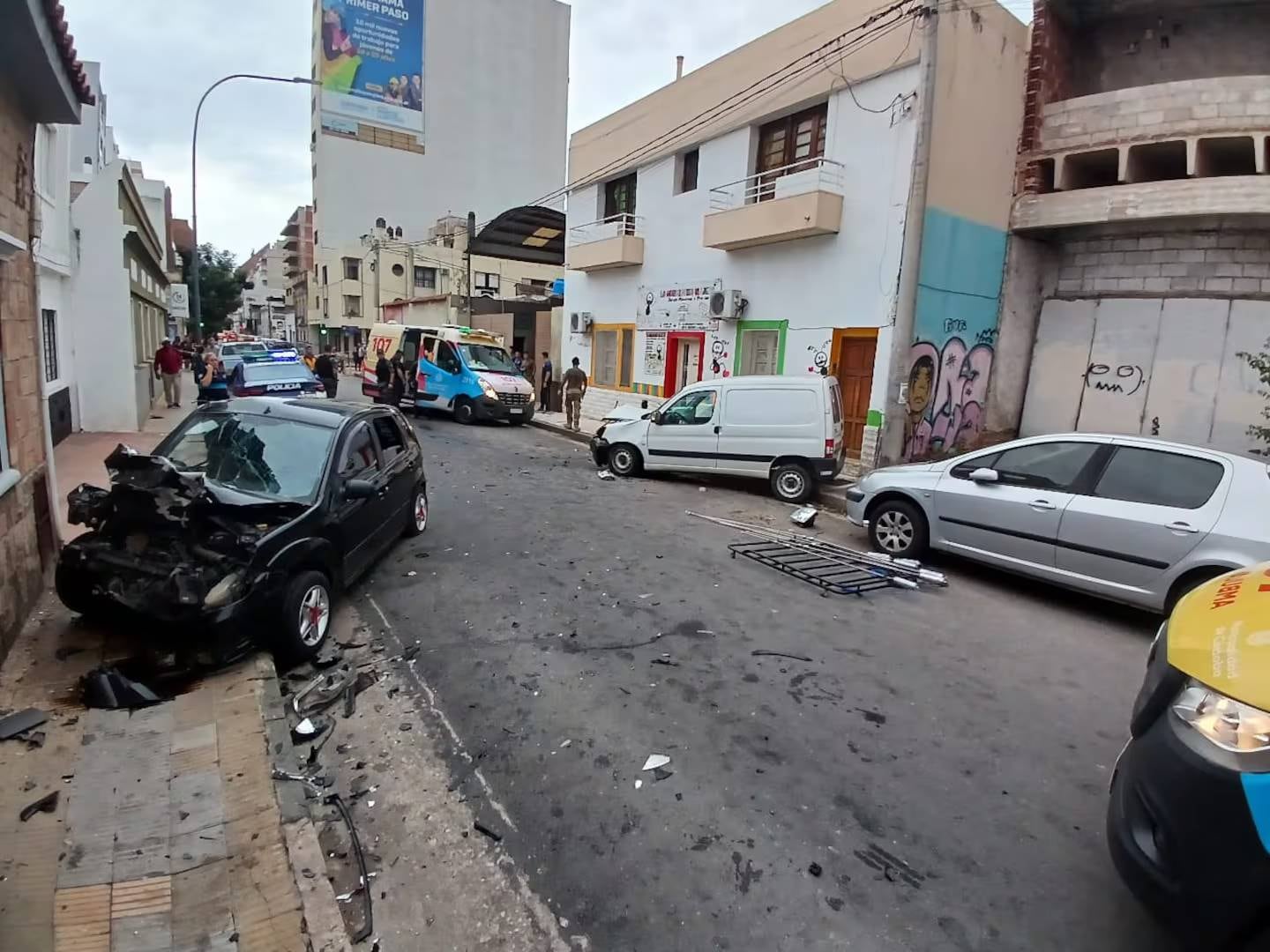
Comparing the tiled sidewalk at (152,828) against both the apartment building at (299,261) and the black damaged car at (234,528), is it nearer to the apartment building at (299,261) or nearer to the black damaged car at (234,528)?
the black damaged car at (234,528)

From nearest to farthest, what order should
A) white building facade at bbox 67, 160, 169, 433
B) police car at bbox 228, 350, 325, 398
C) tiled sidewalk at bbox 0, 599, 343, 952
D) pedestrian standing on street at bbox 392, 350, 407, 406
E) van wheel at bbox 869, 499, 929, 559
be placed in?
1. tiled sidewalk at bbox 0, 599, 343, 952
2. van wheel at bbox 869, 499, 929, 559
3. white building facade at bbox 67, 160, 169, 433
4. police car at bbox 228, 350, 325, 398
5. pedestrian standing on street at bbox 392, 350, 407, 406

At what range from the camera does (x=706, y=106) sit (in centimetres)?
1481

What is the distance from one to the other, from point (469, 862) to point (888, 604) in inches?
171

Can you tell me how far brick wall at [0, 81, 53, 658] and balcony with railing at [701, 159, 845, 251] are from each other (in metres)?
10.2

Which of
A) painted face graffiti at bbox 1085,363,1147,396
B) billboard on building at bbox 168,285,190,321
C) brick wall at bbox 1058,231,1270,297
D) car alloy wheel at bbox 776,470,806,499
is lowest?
car alloy wheel at bbox 776,470,806,499

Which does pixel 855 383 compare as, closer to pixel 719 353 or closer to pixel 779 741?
pixel 719 353

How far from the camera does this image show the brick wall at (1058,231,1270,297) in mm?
10898

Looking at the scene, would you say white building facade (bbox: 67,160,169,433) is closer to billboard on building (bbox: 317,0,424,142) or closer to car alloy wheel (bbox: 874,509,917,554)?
car alloy wheel (bbox: 874,509,917,554)

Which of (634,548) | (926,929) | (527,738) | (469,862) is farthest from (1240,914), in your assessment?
(634,548)

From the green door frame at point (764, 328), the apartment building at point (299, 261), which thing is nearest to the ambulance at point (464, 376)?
the green door frame at point (764, 328)

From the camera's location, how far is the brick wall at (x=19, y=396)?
4.82 m

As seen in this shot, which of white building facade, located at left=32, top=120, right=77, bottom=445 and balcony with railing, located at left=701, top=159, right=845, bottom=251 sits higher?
balcony with railing, located at left=701, top=159, right=845, bottom=251

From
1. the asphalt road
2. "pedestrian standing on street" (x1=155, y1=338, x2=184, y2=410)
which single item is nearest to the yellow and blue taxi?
the asphalt road

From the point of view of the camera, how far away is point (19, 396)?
17.7 ft
